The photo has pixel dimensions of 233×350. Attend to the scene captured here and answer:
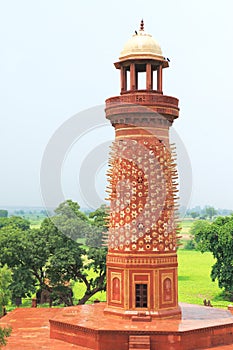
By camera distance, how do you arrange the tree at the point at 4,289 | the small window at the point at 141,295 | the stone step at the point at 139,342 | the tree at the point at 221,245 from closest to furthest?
the tree at the point at 4,289 < the stone step at the point at 139,342 < the small window at the point at 141,295 < the tree at the point at 221,245

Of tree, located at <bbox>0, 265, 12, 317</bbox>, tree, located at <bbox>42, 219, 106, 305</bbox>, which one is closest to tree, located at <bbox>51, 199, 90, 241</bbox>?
tree, located at <bbox>42, 219, 106, 305</bbox>

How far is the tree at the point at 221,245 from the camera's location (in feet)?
98.7

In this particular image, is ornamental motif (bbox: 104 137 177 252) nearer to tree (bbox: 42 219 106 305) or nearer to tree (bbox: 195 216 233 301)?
tree (bbox: 42 219 106 305)

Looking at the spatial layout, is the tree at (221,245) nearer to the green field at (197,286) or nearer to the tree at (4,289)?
the green field at (197,286)

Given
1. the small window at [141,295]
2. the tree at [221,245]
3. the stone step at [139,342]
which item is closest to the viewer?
the stone step at [139,342]

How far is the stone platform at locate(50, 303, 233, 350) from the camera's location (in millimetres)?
14570

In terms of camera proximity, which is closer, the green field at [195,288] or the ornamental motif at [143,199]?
the ornamental motif at [143,199]

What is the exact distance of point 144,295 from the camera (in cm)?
1609

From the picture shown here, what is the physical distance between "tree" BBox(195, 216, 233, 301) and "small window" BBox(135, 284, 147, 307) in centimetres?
1470

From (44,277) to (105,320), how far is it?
11.0 meters

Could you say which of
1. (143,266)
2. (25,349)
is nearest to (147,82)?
(143,266)

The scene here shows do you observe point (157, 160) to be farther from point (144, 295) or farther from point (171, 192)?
point (144, 295)

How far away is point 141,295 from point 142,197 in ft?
10.1

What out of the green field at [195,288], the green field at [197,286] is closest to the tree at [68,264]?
the green field at [195,288]
